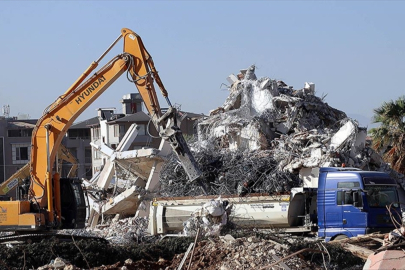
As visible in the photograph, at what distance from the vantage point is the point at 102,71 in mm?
22062

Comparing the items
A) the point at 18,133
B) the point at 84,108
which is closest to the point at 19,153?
the point at 18,133

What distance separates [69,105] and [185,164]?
12.0 ft

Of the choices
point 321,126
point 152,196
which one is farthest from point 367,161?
point 152,196

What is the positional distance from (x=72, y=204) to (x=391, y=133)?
688 inches

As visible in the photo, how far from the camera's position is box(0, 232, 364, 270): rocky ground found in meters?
14.5

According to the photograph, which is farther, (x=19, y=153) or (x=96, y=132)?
(x=96, y=132)

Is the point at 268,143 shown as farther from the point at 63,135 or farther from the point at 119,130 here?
the point at 119,130

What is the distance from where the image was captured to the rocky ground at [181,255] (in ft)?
47.7

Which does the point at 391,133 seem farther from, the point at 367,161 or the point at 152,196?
the point at 152,196

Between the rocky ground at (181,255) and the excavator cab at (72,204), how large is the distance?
1638mm

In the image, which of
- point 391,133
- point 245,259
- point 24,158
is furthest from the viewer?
point 24,158

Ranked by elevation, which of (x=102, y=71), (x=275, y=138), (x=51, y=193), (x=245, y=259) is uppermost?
(x=102, y=71)

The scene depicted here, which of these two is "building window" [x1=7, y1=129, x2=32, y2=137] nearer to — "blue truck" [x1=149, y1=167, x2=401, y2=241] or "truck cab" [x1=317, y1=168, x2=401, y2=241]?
"blue truck" [x1=149, y1=167, x2=401, y2=241]

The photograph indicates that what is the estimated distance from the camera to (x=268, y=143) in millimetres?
27188
